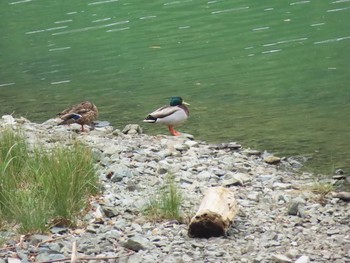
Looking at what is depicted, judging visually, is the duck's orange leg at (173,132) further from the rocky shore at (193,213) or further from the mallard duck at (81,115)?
the mallard duck at (81,115)

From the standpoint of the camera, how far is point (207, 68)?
924 inches

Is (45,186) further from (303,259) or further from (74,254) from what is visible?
(303,259)

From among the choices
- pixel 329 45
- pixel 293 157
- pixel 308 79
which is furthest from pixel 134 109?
pixel 329 45

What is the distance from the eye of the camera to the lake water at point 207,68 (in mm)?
16750

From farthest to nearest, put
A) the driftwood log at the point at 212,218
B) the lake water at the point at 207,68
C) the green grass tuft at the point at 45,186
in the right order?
the lake water at the point at 207,68 → the driftwood log at the point at 212,218 → the green grass tuft at the point at 45,186

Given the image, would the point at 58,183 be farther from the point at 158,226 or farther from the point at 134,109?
the point at 134,109

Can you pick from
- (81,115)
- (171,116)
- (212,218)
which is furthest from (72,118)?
(212,218)

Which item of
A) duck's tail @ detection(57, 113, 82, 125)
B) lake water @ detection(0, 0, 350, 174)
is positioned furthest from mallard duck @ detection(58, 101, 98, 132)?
lake water @ detection(0, 0, 350, 174)

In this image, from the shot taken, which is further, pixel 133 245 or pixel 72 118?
pixel 72 118

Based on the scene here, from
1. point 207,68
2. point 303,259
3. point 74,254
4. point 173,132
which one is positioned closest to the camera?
point 74,254

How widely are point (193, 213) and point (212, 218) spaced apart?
0.66 meters

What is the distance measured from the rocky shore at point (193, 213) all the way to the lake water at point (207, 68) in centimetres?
120

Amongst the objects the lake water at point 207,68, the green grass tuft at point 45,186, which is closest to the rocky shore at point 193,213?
the green grass tuft at point 45,186

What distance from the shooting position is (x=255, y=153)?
49.2ft
